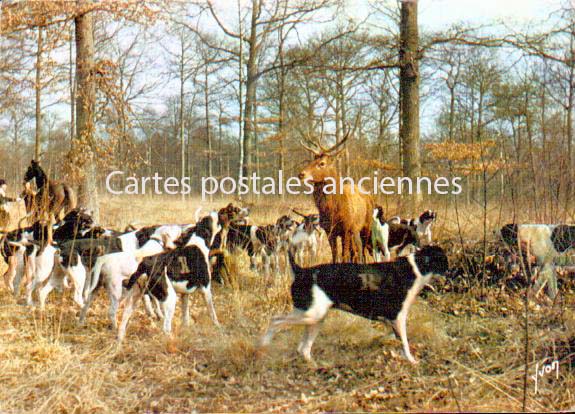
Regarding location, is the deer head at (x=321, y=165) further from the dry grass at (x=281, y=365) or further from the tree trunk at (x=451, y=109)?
the tree trunk at (x=451, y=109)

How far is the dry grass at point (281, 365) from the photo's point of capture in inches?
142

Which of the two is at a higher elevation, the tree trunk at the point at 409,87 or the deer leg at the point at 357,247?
the tree trunk at the point at 409,87

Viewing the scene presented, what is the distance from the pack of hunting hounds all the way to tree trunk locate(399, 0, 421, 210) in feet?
7.43

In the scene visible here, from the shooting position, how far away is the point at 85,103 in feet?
30.5

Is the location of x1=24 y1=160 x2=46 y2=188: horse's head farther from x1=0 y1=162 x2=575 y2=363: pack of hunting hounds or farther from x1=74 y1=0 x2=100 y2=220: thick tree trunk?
x1=0 y1=162 x2=575 y2=363: pack of hunting hounds

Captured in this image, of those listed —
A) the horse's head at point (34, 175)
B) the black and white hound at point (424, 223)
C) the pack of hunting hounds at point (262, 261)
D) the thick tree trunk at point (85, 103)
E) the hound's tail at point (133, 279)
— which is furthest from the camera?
the horse's head at point (34, 175)

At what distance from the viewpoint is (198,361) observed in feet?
14.7

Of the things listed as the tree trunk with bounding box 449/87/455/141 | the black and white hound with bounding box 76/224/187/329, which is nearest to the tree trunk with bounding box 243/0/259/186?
the tree trunk with bounding box 449/87/455/141

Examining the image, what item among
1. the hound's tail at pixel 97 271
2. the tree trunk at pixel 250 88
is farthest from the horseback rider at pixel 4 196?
the tree trunk at pixel 250 88

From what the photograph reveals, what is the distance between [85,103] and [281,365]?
6.51m

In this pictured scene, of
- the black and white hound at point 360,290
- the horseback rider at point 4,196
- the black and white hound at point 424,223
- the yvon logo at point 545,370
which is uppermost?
the horseback rider at point 4,196

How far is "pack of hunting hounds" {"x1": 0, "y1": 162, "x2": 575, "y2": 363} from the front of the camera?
4254 mm

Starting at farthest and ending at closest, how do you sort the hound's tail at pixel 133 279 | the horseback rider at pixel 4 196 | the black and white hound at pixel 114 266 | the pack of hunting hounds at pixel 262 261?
the horseback rider at pixel 4 196 < the black and white hound at pixel 114 266 < the hound's tail at pixel 133 279 < the pack of hunting hounds at pixel 262 261

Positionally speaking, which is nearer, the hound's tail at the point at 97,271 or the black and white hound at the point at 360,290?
the black and white hound at the point at 360,290
